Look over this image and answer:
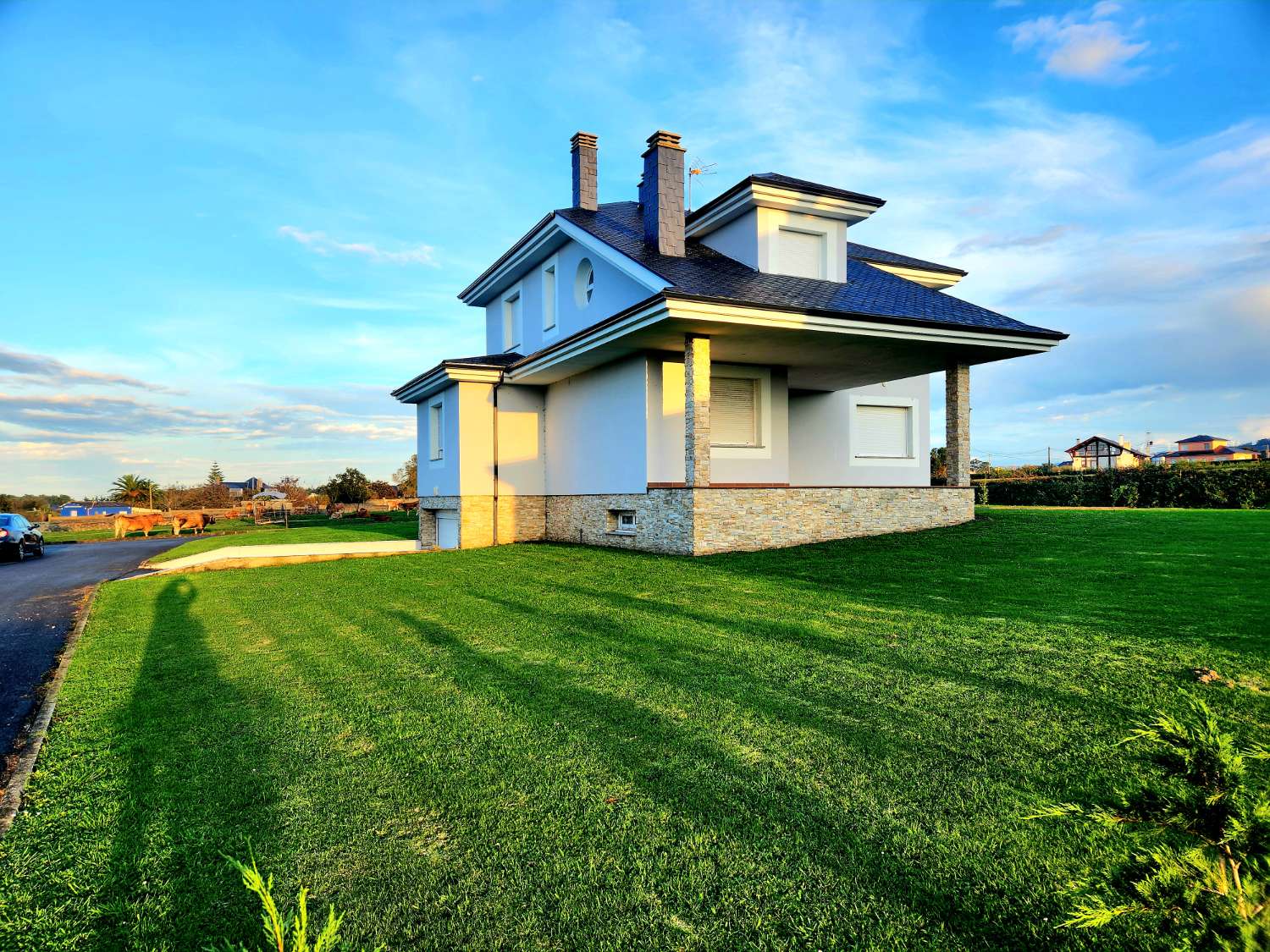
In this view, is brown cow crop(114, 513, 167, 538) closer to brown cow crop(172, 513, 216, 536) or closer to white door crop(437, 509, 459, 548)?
brown cow crop(172, 513, 216, 536)

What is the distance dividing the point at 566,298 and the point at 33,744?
12967mm

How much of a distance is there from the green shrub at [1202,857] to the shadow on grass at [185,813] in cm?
250

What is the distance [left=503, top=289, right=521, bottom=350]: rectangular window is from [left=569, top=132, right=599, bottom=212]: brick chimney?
10.9ft

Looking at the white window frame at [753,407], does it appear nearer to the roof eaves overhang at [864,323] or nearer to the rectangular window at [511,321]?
the roof eaves overhang at [864,323]

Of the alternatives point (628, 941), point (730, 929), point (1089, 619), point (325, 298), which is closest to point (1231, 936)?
point (730, 929)

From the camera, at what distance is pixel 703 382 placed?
11125 millimetres

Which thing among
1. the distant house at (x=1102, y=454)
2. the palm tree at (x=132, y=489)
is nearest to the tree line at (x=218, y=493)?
the palm tree at (x=132, y=489)

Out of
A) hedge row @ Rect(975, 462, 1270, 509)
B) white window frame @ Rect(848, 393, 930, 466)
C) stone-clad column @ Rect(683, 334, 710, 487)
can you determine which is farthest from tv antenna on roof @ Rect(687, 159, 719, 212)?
hedge row @ Rect(975, 462, 1270, 509)

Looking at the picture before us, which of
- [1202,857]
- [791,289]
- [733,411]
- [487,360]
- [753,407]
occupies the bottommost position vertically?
[1202,857]

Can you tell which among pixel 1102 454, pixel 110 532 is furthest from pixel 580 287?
pixel 1102 454

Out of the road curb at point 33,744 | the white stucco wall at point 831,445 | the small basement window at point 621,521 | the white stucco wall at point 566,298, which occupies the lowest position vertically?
the road curb at point 33,744

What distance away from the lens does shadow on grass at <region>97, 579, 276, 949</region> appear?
2.13m

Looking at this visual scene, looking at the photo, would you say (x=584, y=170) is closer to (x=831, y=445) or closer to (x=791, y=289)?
(x=791, y=289)

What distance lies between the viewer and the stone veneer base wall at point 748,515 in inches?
425
